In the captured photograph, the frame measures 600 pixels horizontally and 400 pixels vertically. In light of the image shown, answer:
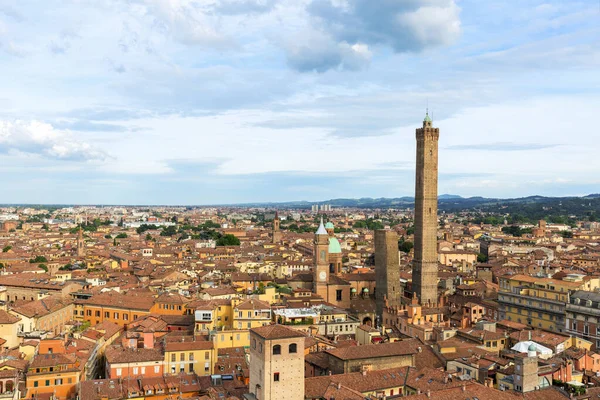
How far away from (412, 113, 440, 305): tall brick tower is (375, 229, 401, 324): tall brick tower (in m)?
2.77

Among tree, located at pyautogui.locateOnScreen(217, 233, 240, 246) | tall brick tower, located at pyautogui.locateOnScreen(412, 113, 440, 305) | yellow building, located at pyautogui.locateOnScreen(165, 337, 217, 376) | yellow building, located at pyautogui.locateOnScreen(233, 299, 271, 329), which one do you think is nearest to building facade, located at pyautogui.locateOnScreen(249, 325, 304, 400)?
yellow building, located at pyautogui.locateOnScreen(165, 337, 217, 376)

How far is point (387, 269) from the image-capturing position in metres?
61.8

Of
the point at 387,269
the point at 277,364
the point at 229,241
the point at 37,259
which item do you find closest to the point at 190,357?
the point at 277,364

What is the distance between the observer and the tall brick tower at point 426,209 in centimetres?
6312

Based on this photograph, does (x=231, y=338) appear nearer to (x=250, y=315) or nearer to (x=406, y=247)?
(x=250, y=315)

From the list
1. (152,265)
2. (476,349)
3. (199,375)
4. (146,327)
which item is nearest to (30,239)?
(152,265)

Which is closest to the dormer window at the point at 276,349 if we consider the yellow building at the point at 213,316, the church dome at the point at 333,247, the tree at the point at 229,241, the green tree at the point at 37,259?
the yellow building at the point at 213,316

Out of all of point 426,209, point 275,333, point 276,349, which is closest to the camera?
point 276,349

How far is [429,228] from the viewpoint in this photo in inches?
2525

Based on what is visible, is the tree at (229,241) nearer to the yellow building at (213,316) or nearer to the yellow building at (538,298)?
the yellow building at (213,316)

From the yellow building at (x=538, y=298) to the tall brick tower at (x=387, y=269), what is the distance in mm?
11747

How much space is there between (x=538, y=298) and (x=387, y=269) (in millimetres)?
16245

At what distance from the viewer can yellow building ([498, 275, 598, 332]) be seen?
4766 cm

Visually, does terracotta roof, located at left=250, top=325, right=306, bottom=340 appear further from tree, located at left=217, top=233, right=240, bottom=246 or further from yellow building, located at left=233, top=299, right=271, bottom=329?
tree, located at left=217, top=233, right=240, bottom=246
